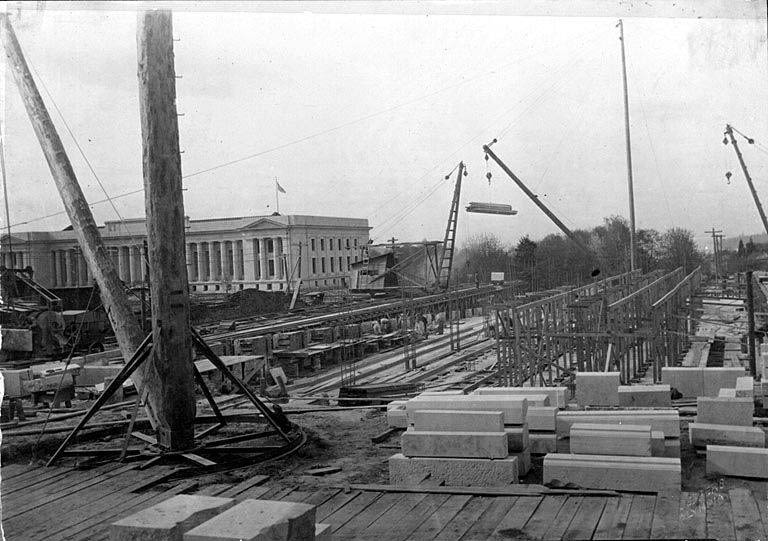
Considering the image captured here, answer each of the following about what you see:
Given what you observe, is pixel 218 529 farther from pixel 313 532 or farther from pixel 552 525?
pixel 552 525

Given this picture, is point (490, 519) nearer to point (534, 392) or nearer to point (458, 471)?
point (458, 471)

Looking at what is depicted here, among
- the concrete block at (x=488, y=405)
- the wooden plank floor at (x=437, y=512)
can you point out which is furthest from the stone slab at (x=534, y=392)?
the wooden plank floor at (x=437, y=512)

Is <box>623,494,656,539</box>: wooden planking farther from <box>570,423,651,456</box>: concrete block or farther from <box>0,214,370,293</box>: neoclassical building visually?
<box>0,214,370,293</box>: neoclassical building

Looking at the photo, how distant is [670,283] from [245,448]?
20699 millimetres

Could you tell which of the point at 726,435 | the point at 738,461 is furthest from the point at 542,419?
the point at 738,461

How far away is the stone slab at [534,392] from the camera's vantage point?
25.3 feet

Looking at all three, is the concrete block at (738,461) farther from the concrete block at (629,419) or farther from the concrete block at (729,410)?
the concrete block at (729,410)

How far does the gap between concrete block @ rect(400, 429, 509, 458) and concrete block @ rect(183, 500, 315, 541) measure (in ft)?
7.03

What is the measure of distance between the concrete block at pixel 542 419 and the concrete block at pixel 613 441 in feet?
2.38

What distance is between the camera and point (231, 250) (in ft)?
40.8

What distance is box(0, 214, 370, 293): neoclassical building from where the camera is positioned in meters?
11.3

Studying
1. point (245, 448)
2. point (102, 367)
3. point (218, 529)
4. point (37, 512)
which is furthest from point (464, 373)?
point (218, 529)

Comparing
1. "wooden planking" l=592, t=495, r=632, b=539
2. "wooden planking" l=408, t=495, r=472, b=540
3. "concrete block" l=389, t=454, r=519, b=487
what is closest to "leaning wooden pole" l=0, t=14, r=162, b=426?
"concrete block" l=389, t=454, r=519, b=487

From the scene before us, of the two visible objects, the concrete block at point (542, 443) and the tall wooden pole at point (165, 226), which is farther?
the concrete block at point (542, 443)
